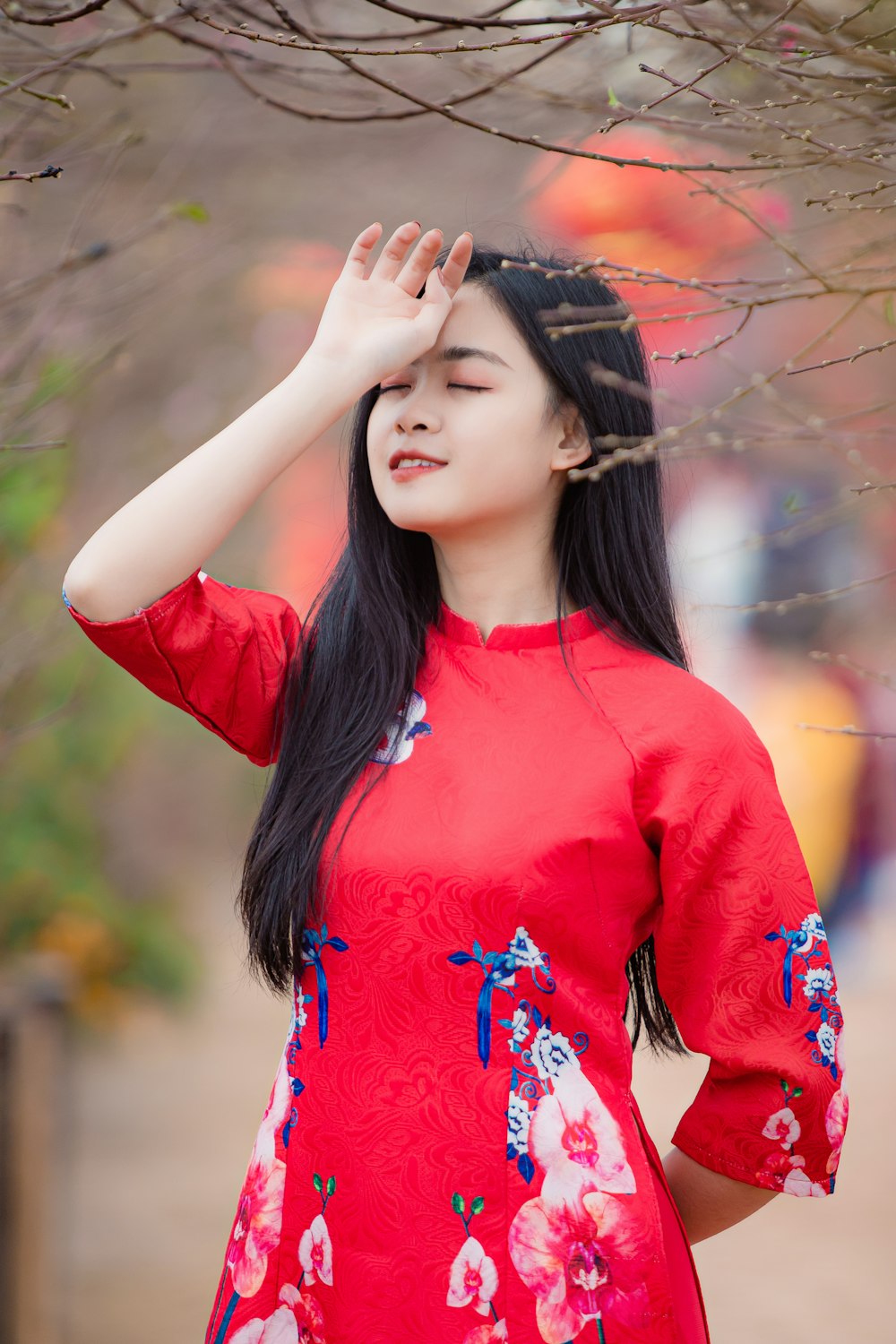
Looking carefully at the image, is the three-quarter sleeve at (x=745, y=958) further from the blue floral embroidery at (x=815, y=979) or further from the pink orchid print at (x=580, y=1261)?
the pink orchid print at (x=580, y=1261)

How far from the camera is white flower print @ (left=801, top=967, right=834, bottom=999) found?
4.05 feet

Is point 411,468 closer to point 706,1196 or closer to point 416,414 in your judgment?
point 416,414

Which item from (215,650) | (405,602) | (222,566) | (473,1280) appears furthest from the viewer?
(222,566)

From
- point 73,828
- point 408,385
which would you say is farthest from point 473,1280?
point 73,828

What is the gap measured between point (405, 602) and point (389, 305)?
0.29 m

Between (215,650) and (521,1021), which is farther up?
(215,650)

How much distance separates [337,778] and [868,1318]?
2.61 m

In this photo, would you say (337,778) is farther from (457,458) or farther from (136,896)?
(136,896)

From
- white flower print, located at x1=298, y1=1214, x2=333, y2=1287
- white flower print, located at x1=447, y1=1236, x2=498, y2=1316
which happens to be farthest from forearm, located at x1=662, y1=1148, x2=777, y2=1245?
white flower print, located at x1=298, y1=1214, x2=333, y2=1287

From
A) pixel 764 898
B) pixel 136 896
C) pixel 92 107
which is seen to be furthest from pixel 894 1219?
pixel 92 107

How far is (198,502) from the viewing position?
1186mm

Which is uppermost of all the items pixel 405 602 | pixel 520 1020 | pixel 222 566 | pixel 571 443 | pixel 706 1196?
pixel 571 443

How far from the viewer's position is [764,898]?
1.23 metres

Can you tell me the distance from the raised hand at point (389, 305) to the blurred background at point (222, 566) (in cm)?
19
